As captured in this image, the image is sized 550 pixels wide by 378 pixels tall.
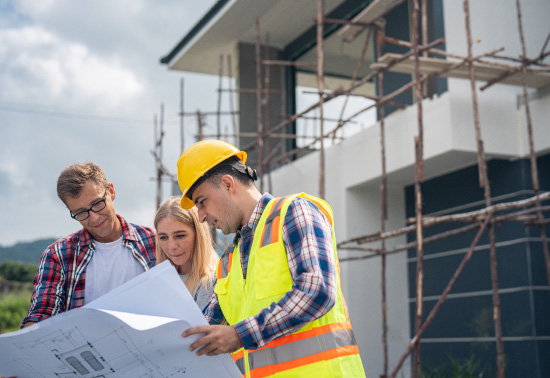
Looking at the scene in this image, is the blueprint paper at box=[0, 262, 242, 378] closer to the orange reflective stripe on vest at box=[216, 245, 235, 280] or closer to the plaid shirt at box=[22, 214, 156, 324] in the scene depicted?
the orange reflective stripe on vest at box=[216, 245, 235, 280]

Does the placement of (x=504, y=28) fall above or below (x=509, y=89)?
above

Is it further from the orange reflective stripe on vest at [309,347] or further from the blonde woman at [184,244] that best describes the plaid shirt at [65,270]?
the orange reflective stripe on vest at [309,347]

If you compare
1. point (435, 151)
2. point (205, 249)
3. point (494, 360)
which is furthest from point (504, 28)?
point (205, 249)

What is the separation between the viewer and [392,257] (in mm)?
10281

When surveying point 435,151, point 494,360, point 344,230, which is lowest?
point 494,360

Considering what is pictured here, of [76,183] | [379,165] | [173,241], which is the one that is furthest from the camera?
[379,165]

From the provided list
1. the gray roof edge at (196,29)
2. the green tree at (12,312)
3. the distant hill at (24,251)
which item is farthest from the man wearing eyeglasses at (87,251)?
the distant hill at (24,251)

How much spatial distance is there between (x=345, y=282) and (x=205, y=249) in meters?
6.56

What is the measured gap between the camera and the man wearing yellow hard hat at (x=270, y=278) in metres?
2.14

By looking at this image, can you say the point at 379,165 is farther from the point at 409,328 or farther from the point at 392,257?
the point at 409,328

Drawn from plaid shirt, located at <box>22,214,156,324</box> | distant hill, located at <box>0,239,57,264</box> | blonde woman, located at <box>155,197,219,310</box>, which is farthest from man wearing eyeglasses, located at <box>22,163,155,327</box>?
distant hill, located at <box>0,239,57,264</box>

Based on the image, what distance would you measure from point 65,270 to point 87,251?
15cm

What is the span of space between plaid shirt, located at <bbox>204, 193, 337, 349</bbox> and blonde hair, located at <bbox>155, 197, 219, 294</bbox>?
1.32m

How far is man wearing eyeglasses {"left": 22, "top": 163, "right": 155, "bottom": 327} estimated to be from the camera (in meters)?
3.18
